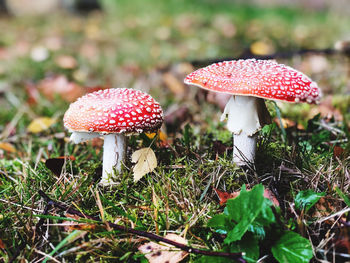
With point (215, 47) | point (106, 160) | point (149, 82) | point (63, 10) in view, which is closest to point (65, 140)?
point (106, 160)

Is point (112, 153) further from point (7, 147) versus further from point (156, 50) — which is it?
point (156, 50)

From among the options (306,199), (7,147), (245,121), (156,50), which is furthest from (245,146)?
(156,50)

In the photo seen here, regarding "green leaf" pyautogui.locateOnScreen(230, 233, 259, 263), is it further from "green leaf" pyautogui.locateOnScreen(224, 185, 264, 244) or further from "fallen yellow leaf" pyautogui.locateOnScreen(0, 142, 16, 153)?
"fallen yellow leaf" pyautogui.locateOnScreen(0, 142, 16, 153)

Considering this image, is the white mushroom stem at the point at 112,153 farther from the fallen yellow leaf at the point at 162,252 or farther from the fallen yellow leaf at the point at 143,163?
the fallen yellow leaf at the point at 162,252

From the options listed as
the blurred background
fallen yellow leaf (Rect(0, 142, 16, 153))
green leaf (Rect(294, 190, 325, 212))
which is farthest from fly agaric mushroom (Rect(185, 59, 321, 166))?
fallen yellow leaf (Rect(0, 142, 16, 153))

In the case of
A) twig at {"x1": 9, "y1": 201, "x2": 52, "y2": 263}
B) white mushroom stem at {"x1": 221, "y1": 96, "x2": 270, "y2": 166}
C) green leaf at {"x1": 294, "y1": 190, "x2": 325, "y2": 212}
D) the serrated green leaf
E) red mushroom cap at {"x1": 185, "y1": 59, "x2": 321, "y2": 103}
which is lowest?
twig at {"x1": 9, "y1": 201, "x2": 52, "y2": 263}

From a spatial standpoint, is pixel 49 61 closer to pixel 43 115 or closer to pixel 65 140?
pixel 43 115
